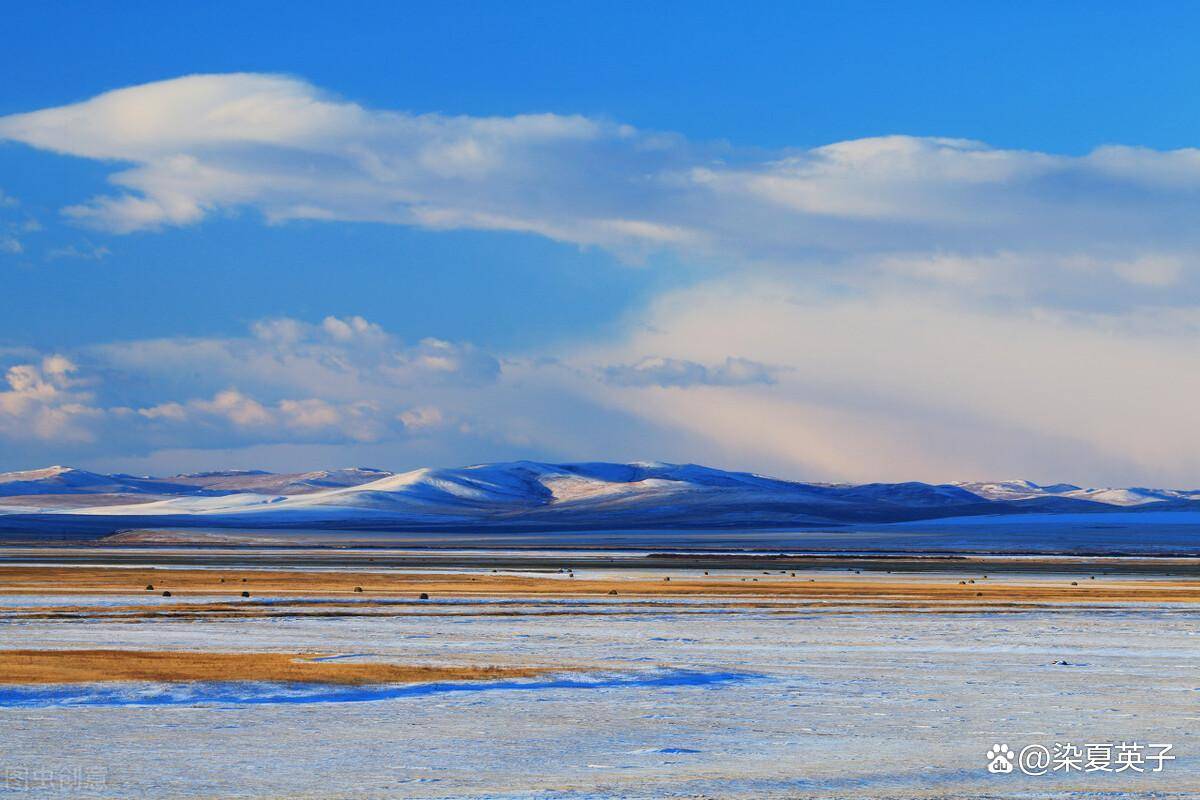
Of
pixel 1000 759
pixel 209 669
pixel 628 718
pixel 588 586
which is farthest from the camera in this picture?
pixel 588 586

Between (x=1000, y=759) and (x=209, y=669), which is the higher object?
(x=209, y=669)

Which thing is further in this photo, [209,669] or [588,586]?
[588,586]

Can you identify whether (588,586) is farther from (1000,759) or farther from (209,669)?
(1000,759)

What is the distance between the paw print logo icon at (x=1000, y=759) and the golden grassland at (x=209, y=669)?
29.6 ft

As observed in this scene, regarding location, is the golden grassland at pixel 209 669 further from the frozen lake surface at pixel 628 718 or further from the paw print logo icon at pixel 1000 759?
the paw print logo icon at pixel 1000 759

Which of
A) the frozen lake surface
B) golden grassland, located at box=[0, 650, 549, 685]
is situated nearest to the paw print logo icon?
the frozen lake surface

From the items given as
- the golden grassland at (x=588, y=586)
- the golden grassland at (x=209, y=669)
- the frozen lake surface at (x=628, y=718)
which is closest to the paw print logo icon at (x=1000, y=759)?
the frozen lake surface at (x=628, y=718)

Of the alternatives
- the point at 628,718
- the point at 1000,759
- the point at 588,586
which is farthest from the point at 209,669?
the point at 588,586

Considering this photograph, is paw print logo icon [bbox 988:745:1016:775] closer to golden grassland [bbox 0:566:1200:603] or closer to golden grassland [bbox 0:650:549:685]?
golden grassland [bbox 0:650:549:685]

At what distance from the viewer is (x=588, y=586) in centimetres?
5681

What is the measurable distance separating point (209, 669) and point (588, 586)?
33.2m

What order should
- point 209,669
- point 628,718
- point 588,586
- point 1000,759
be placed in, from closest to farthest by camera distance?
point 1000,759, point 628,718, point 209,669, point 588,586

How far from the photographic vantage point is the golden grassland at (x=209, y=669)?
902 inches

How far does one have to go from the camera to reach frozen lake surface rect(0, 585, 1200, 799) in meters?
14.9
